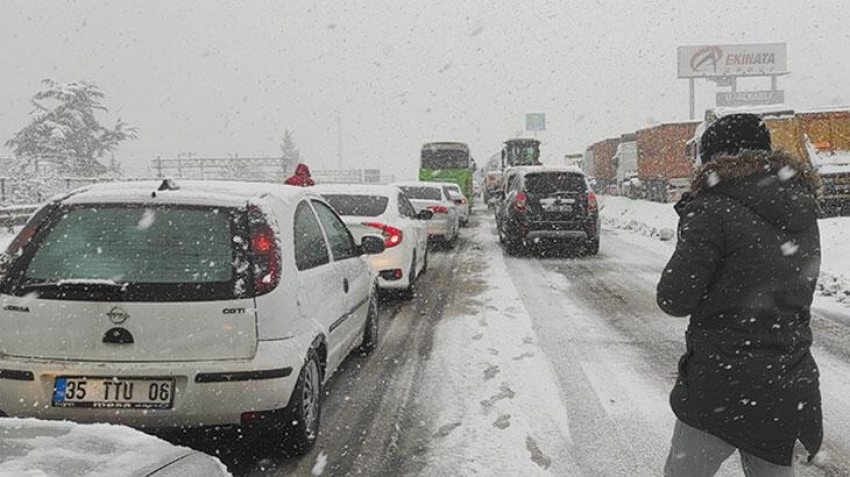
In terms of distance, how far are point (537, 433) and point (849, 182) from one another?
59.3 feet

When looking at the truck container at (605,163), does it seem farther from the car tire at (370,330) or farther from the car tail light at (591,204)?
the car tire at (370,330)

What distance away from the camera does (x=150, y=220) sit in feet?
12.9

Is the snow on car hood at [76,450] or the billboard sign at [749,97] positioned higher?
the billboard sign at [749,97]

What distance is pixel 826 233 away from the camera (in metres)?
14.8

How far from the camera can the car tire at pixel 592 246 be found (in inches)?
592

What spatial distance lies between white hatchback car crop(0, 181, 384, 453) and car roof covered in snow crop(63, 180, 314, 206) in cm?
1

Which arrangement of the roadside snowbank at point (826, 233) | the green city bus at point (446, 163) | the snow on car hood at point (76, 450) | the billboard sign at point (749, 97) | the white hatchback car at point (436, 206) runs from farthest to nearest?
the billboard sign at point (749, 97) < the green city bus at point (446, 163) < the white hatchback car at point (436, 206) < the roadside snowbank at point (826, 233) < the snow on car hood at point (76, 450)

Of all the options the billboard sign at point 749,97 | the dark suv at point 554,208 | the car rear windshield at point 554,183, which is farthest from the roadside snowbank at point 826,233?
the billboard sign at point 749,97

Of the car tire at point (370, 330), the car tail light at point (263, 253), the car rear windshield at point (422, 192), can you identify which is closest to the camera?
the car tail light at point (263, 253)

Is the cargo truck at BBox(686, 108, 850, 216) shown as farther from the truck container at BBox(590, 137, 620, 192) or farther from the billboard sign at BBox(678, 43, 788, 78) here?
the billboard sign at BBox(678, 43, 788, 78)

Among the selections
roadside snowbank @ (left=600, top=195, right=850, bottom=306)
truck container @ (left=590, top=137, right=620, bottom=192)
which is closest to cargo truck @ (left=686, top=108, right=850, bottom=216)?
roadside snowbank @ (left=600, top=195, right=850, bottom=306)

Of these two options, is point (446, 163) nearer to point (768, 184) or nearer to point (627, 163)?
point (627, 163)

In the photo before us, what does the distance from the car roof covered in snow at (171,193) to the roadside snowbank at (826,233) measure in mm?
7805

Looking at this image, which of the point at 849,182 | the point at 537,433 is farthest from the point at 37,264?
the point at 849,182
